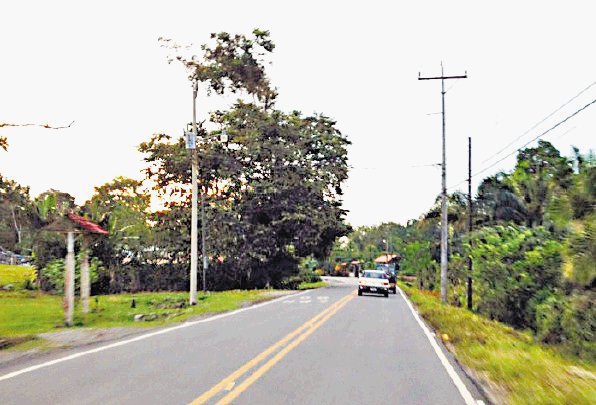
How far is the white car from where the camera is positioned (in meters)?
37.9

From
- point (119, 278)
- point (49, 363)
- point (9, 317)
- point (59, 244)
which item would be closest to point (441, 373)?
point (49, 363)

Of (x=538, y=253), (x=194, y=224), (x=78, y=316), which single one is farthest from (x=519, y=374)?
(x=194, y=224)

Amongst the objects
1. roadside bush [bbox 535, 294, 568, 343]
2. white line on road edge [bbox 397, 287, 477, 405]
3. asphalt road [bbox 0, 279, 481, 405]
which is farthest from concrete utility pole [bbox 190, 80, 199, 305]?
roadside bush [bbox 535, 294, 568, 343]

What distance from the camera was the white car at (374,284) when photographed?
124ft

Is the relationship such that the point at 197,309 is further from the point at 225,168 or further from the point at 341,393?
the point at 225,168

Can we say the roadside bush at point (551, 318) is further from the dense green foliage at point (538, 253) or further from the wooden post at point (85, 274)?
the wooden post at point (85, 274)

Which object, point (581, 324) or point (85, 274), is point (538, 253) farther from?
point (85, 274)

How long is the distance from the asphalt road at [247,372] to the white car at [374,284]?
21.4 m

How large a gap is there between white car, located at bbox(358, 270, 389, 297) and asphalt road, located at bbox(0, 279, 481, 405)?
21390 millimetres

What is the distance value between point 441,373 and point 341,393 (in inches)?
108

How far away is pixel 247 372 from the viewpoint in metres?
10.0

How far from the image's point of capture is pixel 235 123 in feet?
155

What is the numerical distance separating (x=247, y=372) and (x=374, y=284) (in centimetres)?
2846

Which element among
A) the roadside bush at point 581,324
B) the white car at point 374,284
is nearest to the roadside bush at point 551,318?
the roadside bush at point 581,324
